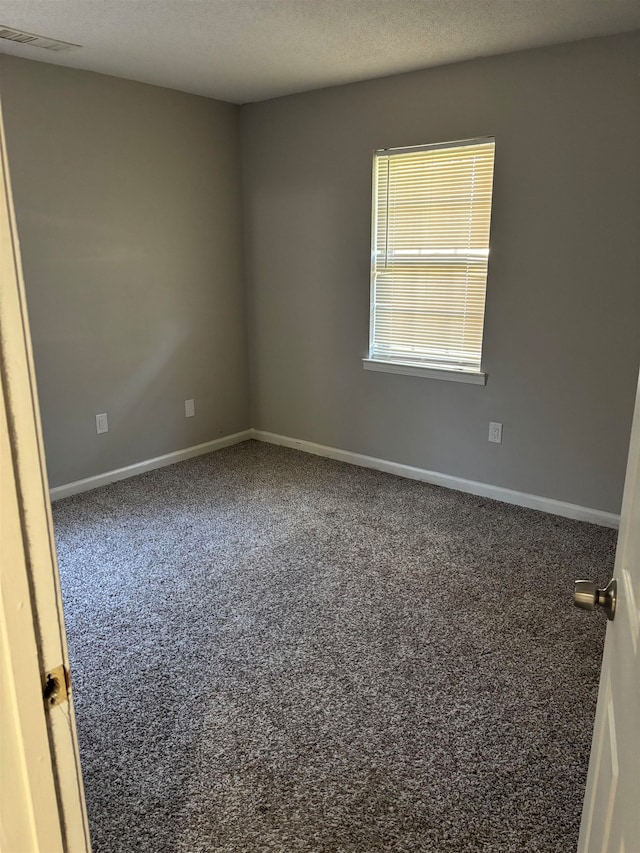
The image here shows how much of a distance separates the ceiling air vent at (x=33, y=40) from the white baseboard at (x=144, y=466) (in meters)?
2.24

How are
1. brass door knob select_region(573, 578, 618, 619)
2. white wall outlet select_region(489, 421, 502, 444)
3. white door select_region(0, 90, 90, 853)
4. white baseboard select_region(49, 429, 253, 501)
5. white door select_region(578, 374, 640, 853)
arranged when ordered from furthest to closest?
white baseboard select_region(49, 429, 253, 501), white wall outlet select_region(489, 421, 502, 444), brass door knob select_region(573, 578, 618, 619), white door select_region(578, 374, 640, 853), white door select_region(0, 90, 90, 853)

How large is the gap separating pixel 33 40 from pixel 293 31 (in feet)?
4.00

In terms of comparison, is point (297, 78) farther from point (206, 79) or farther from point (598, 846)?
point (598, 846)

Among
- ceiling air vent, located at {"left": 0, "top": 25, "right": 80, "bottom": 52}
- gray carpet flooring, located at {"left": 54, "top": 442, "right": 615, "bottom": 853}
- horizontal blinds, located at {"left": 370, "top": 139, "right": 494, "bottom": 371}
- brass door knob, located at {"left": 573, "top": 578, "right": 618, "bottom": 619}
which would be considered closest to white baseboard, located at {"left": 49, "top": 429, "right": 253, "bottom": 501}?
gray carpet flooring, located at {"left": 54, "top": 442, "right": 615, "bottom": 853}

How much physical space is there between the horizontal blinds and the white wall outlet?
0.35 m

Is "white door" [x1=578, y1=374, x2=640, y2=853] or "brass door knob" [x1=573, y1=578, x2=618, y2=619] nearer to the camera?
"white door" [x1=578, y1=374, x2=640, y2=853]

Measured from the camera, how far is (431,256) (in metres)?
3.66

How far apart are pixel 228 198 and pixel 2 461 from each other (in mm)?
4087

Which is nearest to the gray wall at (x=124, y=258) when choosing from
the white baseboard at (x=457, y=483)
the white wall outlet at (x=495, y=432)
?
the white baseboard at (x=457, y=483)

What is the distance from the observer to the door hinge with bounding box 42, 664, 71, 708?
2.37 feet

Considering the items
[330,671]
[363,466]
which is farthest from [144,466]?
[330,671]

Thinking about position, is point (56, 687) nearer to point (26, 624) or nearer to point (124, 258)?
point (26, 624)

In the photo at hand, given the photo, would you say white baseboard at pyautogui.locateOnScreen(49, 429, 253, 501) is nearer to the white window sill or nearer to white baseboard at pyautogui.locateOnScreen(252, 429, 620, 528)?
white baseboard at pyautogui.locateOnScreen(252, 429, 620, 528)

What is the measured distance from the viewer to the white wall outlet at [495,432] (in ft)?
11.8
